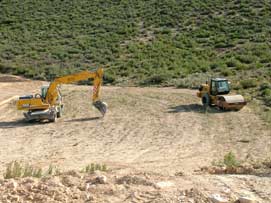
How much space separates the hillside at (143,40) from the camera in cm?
3981

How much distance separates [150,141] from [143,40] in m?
31.3

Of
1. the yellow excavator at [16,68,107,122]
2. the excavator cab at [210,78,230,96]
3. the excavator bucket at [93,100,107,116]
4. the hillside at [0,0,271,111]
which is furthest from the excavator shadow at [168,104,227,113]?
the hillside at [0,0,271,111]

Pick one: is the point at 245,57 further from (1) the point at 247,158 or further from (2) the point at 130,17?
(1) the point at 247,158

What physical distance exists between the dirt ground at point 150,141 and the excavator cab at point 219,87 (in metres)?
1.03

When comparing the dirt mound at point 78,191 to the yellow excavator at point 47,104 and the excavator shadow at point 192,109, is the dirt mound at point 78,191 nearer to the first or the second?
the yellow excavator at point 47,104

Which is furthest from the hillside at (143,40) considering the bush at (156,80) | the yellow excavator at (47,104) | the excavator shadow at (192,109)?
the yellow excavator at (47,104)

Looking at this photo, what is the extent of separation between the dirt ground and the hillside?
6.49 metres

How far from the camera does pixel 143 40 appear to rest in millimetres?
50625

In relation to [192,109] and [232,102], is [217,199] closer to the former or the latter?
[232,102]

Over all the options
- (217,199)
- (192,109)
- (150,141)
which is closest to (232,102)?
(192,109)

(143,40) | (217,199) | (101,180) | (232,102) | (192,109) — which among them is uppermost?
(143,40)

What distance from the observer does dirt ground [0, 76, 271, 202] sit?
9.94 metres

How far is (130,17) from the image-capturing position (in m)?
57.4

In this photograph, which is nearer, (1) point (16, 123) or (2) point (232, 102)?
(1) point (16, 123)
